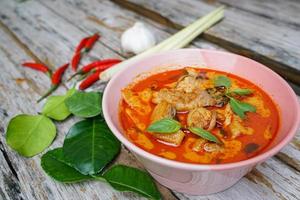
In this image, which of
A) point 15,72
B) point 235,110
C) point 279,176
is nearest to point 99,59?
point 15,72

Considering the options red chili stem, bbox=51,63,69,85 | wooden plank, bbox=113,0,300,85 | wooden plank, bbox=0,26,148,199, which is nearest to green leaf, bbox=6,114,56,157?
wooden plank, bbox=0,26,148,199

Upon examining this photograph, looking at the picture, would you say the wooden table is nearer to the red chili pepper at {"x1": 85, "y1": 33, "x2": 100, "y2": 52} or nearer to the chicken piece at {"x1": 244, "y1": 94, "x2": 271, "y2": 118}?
the red chili pepper at {"x1": 85, "y1": 33, "x2": 100, "y2": 52}

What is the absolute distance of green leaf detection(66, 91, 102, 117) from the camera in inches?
54.6

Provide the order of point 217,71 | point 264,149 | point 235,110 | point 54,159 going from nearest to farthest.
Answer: point 264,149 < point 235,110 < point 54,159 < point 217,71

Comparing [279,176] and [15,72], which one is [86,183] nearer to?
[279,176]

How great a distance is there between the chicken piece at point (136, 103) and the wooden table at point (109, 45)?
7.7 inches

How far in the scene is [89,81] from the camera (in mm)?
1723

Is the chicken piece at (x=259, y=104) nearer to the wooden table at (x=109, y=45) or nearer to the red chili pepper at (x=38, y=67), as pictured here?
the wooden table at (x=109, y=45)

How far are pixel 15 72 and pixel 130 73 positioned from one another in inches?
34.3

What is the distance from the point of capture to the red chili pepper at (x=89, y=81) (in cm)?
170

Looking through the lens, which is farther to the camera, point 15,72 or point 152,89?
point 15,72

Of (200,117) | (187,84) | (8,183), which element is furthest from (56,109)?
(200,117)

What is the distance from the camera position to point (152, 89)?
1.33m

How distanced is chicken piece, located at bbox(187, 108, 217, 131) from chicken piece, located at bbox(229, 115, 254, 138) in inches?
2.4
